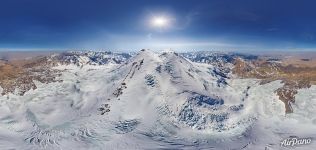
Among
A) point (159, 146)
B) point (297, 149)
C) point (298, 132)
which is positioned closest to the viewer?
point (297, 149)

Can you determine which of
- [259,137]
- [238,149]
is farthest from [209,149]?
[259,137]

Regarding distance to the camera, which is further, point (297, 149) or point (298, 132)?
point (298, 132)

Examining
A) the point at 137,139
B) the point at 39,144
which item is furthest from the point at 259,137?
the point at 39,144

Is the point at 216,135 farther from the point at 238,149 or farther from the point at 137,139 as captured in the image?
the point at 137,139

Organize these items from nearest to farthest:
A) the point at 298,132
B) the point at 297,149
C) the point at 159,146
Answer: the point at 297,149 < the point at 159,146 < the point at 298,132

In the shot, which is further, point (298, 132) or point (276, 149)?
point (298, 132)

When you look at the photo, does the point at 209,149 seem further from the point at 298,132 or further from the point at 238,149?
the point at 298,132

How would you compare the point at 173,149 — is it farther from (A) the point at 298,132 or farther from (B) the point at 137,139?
(A) the point at 298,132
